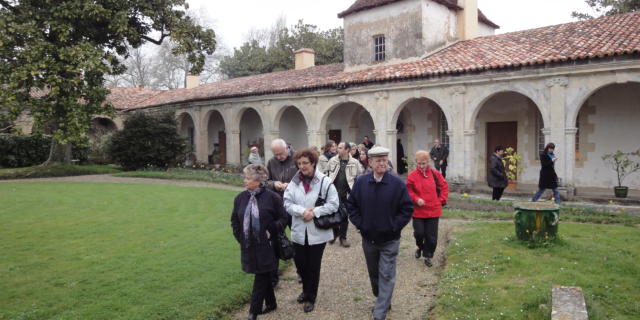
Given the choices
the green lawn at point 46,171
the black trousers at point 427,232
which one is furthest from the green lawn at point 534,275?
the green lawn at point 46,171

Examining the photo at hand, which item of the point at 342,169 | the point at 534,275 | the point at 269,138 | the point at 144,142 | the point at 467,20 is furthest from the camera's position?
the point at 144,142

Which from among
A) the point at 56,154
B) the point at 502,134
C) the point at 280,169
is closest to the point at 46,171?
the point at 56,154

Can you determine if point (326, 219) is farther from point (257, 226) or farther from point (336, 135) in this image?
point (336, 135)

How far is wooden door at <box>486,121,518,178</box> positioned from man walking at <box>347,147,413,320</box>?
40.1 feet

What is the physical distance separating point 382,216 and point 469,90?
34.2 feet

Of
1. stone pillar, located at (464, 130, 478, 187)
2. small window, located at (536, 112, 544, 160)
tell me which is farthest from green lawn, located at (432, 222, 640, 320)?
small window, located at (536, 112, 544, 160)

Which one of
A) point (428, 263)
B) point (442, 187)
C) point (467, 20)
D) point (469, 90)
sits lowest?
point (428, 263)

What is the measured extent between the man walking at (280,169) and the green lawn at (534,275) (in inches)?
85.5

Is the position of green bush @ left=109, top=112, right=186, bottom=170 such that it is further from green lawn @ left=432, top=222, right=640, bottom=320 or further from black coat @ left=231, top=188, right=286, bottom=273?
black coat @ left=231, top=188, right=286, bottom=273

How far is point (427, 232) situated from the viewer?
19.9 feet

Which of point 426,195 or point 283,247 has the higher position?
point 426,195

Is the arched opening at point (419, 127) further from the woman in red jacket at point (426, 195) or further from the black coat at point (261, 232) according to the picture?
the black coat at point (261, 232)

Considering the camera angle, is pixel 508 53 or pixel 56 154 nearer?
pixel 508 53

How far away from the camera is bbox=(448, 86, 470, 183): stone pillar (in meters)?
13.8
